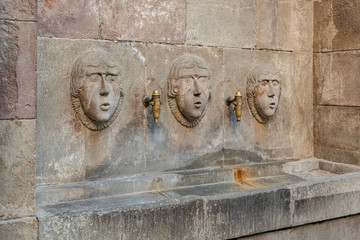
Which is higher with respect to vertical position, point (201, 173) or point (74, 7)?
point (74, 7)

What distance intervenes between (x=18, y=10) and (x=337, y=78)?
404 centimetres

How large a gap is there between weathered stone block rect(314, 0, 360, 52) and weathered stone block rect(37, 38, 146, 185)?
258 centimetres

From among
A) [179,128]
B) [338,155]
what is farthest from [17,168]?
[338,155]

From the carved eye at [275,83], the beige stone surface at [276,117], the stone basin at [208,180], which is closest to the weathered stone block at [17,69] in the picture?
the stone basin at [208,180]

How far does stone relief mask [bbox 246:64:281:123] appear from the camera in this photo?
17.3 feet

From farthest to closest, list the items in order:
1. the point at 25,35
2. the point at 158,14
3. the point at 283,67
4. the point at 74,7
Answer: the point at 283,67 → the point at 158,14 → the point at 74,7 → the point at 25,35

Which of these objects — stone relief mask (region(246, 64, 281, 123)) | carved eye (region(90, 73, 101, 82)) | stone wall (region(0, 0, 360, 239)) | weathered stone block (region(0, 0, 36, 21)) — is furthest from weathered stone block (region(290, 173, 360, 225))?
weathered stone block (region(0, 0, 36, 21))

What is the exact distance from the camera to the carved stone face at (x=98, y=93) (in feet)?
13.9

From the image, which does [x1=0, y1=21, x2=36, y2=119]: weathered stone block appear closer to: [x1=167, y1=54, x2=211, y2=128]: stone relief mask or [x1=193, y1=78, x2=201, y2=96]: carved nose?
[x1=167, y1=54, x2=211, y2=128]: stone relief mask

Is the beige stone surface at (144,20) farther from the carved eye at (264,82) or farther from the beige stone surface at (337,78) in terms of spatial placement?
the beige stone surface at (337,78)

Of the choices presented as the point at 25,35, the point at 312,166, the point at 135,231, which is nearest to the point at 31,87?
the point at 25,35

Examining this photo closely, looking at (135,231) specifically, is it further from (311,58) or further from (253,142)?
(311,58)

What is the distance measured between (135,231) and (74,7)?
7.24 feet

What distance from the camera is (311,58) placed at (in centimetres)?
590
